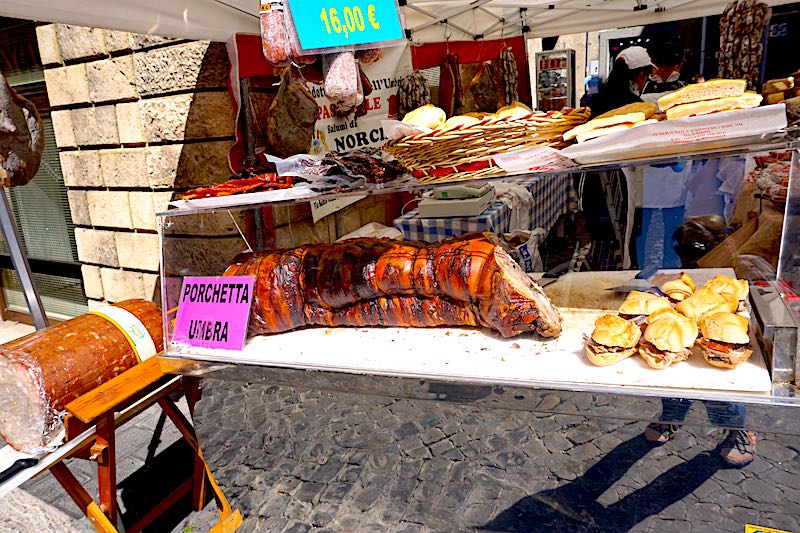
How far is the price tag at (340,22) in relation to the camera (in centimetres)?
182

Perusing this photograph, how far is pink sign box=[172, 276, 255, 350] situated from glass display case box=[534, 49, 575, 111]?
5443mm

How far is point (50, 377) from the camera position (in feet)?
6.41

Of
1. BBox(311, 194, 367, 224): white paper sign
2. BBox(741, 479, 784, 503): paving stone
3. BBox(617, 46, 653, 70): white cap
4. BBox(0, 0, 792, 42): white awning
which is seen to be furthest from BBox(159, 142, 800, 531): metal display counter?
BBox(617, 46, 653, 70): white cap

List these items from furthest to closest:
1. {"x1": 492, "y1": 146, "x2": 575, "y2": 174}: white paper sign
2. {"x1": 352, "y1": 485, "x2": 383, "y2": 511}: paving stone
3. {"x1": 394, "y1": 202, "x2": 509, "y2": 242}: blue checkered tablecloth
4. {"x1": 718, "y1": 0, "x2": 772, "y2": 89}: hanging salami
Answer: {"x1": 718, "y1": 0, "x2": 772, "y2": 89}: hanging salami
{"x1": 394, "y1": 202, "x2": 509, "y2": 242}: blue checkered tablecloth
{"x1": 352, "y1": 485, "x2": 383, "y2": 511}: paving stone
{"x1": 492, "y1": 146, "x2": 575, "y2": 174}: white paper sign

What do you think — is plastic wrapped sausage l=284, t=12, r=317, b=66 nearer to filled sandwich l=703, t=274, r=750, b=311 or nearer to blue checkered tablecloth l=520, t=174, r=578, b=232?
blue checkered tablecloth l=520, t=174, r=578, b=232

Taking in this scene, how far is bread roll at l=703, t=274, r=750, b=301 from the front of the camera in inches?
58.2

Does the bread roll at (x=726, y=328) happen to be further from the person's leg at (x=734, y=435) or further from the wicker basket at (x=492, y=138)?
the wicker basket at (x=492, y=138)

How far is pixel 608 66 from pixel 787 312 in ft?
20.8

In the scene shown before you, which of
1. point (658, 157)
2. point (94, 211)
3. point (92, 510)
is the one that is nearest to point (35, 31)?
point (94, 211)

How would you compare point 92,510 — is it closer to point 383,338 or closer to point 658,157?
point 383,338

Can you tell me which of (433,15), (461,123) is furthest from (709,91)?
(433,15)

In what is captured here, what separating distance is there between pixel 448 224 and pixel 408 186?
57.3 inches

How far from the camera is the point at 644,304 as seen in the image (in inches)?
58.7

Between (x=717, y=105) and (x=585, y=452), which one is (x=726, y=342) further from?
(x=717, y=105)
